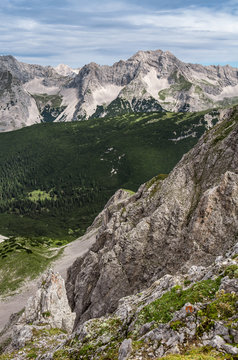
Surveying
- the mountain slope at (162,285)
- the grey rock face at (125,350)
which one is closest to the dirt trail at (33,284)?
the mountain slope at (162,285)

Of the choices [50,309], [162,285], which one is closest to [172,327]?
[162,285]

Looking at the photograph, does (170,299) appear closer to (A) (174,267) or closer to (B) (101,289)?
(A) (174,267)

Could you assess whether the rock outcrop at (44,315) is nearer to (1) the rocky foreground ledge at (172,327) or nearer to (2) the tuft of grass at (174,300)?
(1) the rocky foreground ledge at (172,327)

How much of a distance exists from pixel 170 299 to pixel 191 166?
5934 centimetres

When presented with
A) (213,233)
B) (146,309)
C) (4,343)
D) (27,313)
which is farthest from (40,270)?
(146,309)

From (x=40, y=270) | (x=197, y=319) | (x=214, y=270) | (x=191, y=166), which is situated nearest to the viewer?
(x=197, y=319)

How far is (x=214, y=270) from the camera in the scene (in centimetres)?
3005

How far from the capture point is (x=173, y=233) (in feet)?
223

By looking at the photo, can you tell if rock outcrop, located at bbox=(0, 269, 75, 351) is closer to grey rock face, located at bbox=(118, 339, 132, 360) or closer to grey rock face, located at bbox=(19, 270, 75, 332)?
grey rock face, located at bbox=(19, 270, 75, 332)

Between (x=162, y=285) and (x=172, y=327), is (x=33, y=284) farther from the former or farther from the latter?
(x=172, y=327)

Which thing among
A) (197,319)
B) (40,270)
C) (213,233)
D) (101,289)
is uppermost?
(197,319)

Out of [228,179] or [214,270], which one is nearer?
[214,270]

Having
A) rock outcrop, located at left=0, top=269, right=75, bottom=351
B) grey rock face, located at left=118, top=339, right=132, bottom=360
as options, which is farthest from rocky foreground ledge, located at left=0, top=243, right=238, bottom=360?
rock outcrop, located at left=0, top=269, right=75, bottom=351

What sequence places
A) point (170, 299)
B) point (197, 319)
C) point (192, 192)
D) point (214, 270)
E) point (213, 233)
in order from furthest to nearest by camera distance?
1. point (192, 192)
2. point (213, 233)
3. point (214, 270)
4. point (170, 299)
5. point (197, 319)
